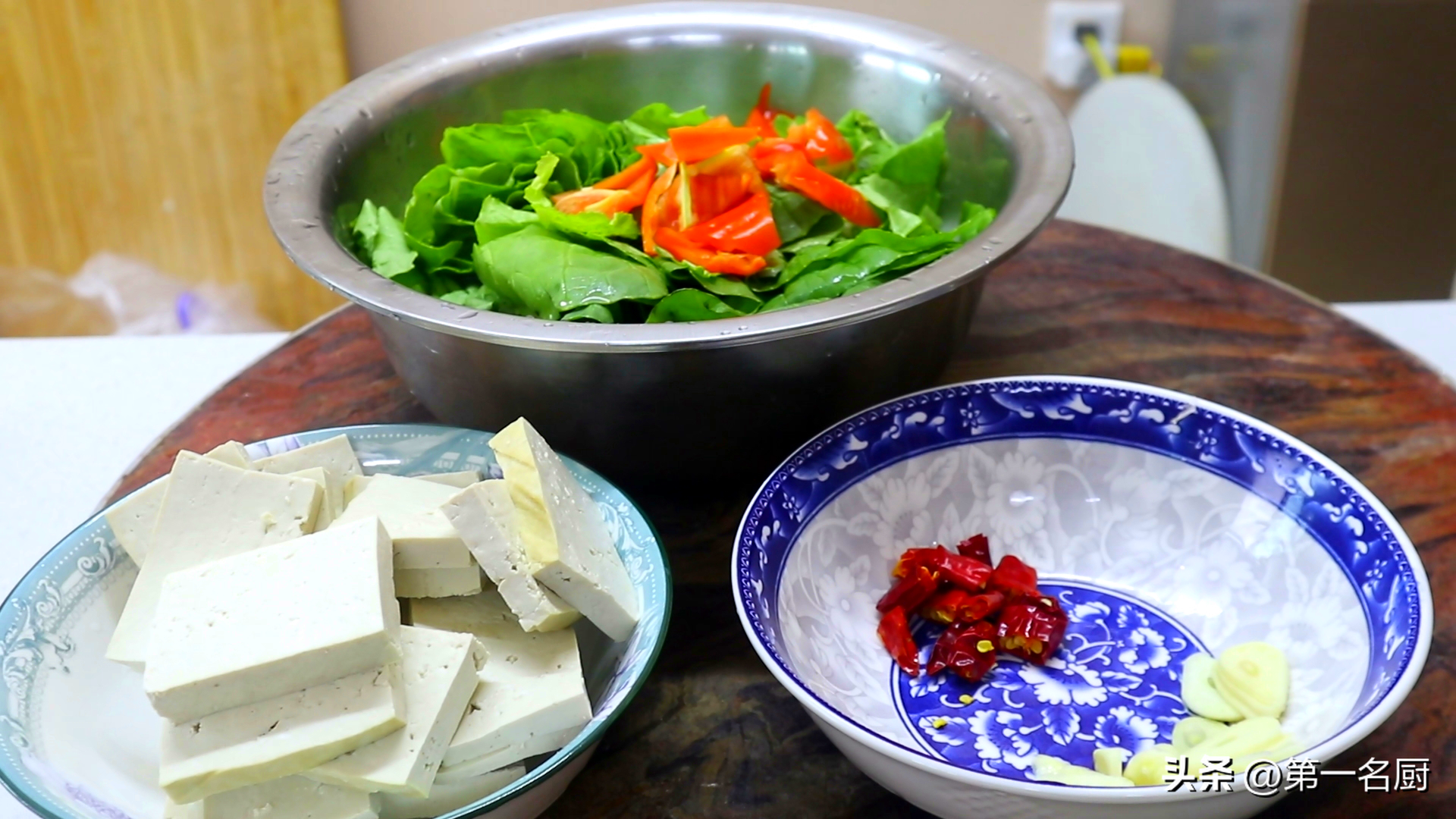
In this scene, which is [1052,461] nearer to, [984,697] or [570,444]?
[984,697]

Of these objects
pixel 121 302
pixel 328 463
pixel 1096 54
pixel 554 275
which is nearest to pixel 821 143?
pixel 554 275

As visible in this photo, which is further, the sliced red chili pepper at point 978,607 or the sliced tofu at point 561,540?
the sliced red chili pepper at point 978,607

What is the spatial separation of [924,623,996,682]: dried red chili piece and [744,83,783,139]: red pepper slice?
54cm

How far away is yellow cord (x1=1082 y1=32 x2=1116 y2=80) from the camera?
2068mm

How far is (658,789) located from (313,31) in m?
1.66

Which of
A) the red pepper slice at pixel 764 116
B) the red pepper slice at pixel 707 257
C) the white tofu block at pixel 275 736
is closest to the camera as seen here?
the white tofu block at pixel 275 736

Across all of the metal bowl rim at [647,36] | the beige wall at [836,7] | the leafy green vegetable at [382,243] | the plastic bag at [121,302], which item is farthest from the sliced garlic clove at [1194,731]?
the plastic bag at [121,302]

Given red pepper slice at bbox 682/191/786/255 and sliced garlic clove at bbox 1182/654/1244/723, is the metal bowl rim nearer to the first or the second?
red pepper slice at bbox 682/191/786/255

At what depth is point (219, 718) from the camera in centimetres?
62

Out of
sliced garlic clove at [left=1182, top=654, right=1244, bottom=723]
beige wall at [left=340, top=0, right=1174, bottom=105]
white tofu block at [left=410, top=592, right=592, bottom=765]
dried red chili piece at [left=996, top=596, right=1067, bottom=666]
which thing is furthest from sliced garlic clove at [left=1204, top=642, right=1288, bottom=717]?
beige wall at [left=340, top=0, right=1174, bottom=105]

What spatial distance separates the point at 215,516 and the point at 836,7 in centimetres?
155

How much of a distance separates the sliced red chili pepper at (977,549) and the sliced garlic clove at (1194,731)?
0.18 metres

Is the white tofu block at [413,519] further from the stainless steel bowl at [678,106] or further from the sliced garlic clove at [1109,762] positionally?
the sliced garlic clove at [1109,762]

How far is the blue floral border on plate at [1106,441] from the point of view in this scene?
0.71m
